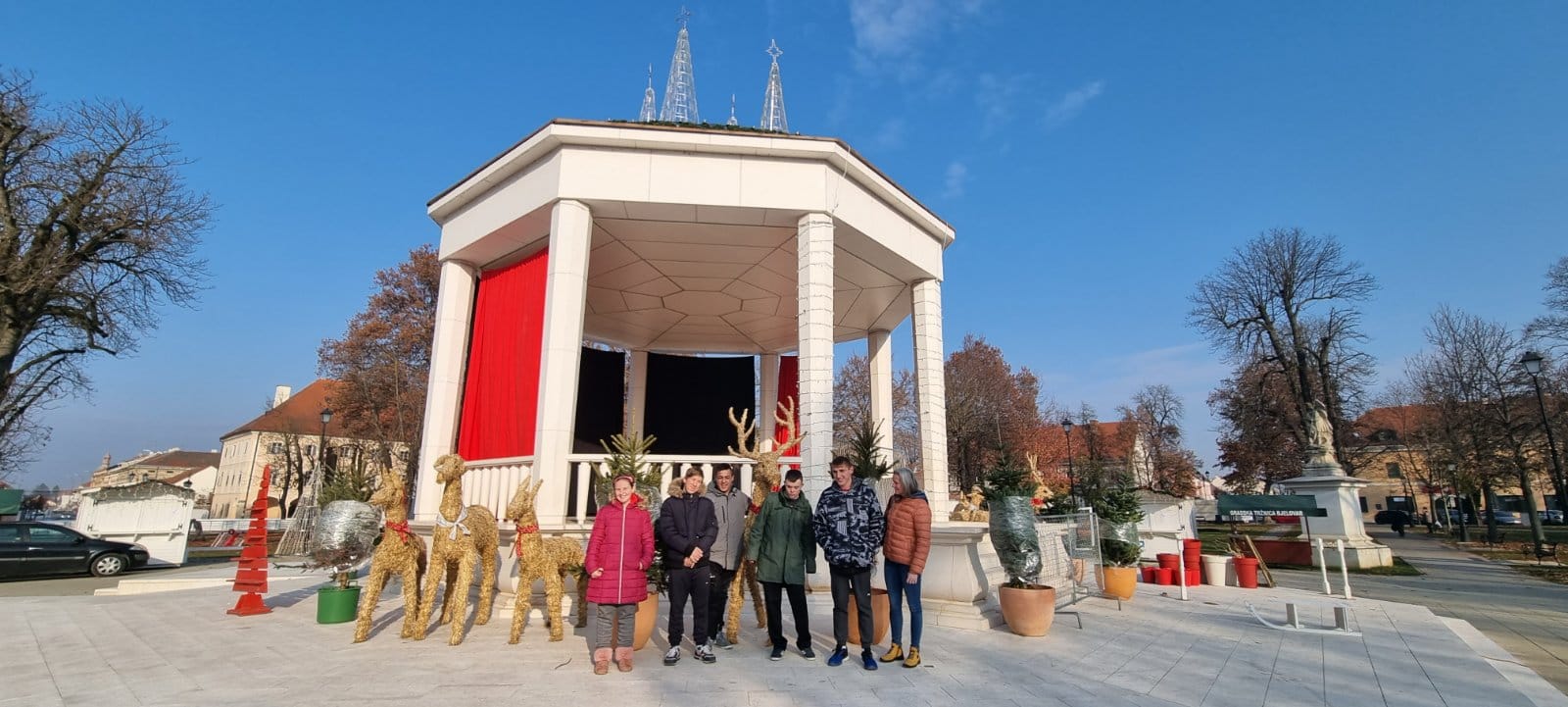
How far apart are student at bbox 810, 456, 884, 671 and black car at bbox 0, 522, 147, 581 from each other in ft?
69.6

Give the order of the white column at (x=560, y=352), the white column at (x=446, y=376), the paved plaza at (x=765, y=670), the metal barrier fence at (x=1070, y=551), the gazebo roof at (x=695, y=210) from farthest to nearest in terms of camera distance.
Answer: the white column at (x=446, y=376) → the gazebo roof at (x=695, y=210) → the white column at (x=560, y=352) → the metal barrier fence at (x=1070, y=551) → the paved plaza at (x=765, y=670)

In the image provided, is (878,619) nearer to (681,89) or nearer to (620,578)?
(620,578)

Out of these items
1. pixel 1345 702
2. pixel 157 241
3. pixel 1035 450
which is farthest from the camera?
pixel 1035 450

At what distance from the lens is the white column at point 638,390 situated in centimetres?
1694

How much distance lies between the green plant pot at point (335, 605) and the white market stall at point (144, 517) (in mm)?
17342

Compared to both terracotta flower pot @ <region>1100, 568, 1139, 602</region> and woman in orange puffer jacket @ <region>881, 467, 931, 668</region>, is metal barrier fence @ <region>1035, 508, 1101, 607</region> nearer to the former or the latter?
terracotta flower pot @ <region>1100, 568, 1139, 602</region>

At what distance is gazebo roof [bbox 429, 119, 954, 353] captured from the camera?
9.18 m

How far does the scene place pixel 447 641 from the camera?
610 cm

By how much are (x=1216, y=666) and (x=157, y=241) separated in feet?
83.5

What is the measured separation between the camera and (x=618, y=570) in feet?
17.0

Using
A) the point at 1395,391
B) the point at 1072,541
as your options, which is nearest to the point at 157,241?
the point at 1072,541

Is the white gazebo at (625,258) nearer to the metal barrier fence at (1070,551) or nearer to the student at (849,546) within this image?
the metal barrier fence at (1070,551)

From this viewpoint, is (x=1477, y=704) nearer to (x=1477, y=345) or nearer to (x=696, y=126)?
(x=696, y=126)

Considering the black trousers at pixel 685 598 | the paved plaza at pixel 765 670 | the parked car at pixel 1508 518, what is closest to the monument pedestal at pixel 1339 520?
the paved plaza at pixel 765 670
